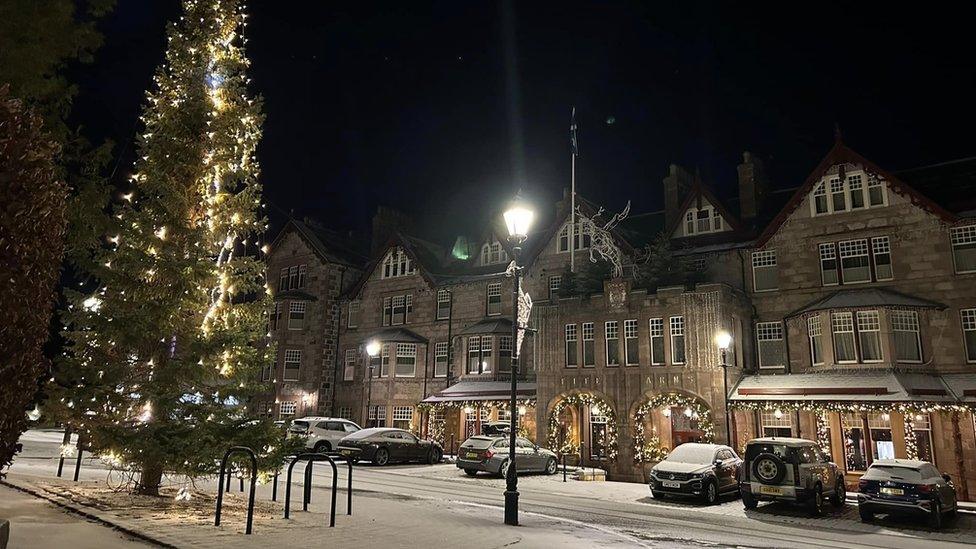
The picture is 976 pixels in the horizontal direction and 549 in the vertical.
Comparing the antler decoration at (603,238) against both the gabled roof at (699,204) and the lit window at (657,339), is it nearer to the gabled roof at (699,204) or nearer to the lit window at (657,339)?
the gabled roof at (699,204)

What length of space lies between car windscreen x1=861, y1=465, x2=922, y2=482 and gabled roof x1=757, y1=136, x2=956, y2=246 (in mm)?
13429

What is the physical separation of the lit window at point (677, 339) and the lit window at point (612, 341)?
2455mm

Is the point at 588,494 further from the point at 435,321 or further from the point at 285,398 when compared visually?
the point at 285,398

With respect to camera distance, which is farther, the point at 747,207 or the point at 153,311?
the point at 747,207

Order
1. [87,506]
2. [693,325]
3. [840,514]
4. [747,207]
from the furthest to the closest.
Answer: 1. [747,207]
2. [693,325]
3. [840,514]
4. [87,506]

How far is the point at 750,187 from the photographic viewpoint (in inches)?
1254

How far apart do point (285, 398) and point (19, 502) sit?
3140 centimetres

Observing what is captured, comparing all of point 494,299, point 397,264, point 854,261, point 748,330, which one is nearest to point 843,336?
point 854,261

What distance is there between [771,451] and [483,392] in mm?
17303

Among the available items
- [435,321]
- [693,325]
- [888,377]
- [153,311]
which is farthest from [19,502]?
[435,321]

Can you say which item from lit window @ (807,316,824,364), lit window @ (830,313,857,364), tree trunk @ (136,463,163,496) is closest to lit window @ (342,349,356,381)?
lit window @ (807,316,824,364)

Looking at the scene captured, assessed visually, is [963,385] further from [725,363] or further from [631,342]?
[631,342]

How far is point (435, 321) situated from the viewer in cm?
3894

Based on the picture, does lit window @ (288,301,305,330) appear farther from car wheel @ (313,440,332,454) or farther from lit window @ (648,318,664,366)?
lit window @ (648,318,664,366)
